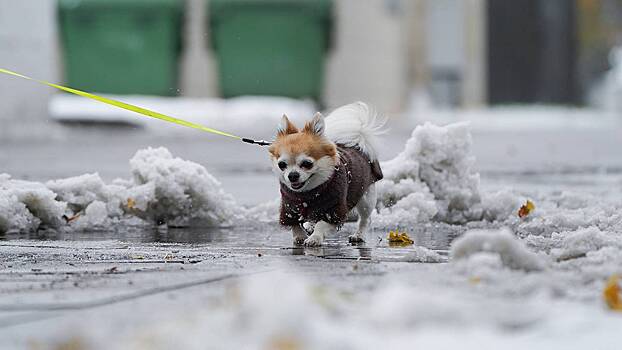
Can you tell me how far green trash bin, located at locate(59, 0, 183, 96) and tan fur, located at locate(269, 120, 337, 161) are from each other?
22.3 meters

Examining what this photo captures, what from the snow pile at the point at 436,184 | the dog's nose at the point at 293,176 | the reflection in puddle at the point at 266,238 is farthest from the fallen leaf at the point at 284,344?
the snow pile at the point at 436,184

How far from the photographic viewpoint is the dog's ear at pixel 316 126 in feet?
21.6

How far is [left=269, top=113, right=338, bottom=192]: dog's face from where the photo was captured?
21.3 ft

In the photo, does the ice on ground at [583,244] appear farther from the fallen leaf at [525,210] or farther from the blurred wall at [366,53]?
the blurred wall at [366,53]

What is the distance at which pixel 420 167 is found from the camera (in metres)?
8.40

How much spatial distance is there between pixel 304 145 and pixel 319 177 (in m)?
0.18

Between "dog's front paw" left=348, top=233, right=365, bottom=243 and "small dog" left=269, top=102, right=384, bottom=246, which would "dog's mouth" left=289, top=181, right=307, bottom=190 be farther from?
"dog's front paw" left=348, top=233, right=365, bottom=243

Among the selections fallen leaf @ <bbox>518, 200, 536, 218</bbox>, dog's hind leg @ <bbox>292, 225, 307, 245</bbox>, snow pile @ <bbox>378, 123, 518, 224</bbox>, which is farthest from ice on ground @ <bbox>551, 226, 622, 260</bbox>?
snow pile @ <bbox>378, 123, 518, 224</bbox>

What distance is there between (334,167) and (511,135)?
1895cm

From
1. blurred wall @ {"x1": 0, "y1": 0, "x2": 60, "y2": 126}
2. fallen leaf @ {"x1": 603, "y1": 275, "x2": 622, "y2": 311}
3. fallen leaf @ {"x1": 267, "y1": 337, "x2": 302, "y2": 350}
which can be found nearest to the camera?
fallen leaf @ {"x1": 267, "y1": 337, "x2": 302, "y2": 350}

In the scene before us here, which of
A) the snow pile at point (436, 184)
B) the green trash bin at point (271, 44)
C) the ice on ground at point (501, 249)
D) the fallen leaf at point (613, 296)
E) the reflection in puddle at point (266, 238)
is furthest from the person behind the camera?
the green trash bin at point (271, 44)

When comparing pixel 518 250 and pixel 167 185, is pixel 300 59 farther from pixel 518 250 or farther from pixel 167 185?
pixel 518 250

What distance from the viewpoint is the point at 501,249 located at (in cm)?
499

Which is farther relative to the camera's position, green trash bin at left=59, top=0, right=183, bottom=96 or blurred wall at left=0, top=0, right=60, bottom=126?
green trash bin at left=59, top=0, right=183, bottom=96
